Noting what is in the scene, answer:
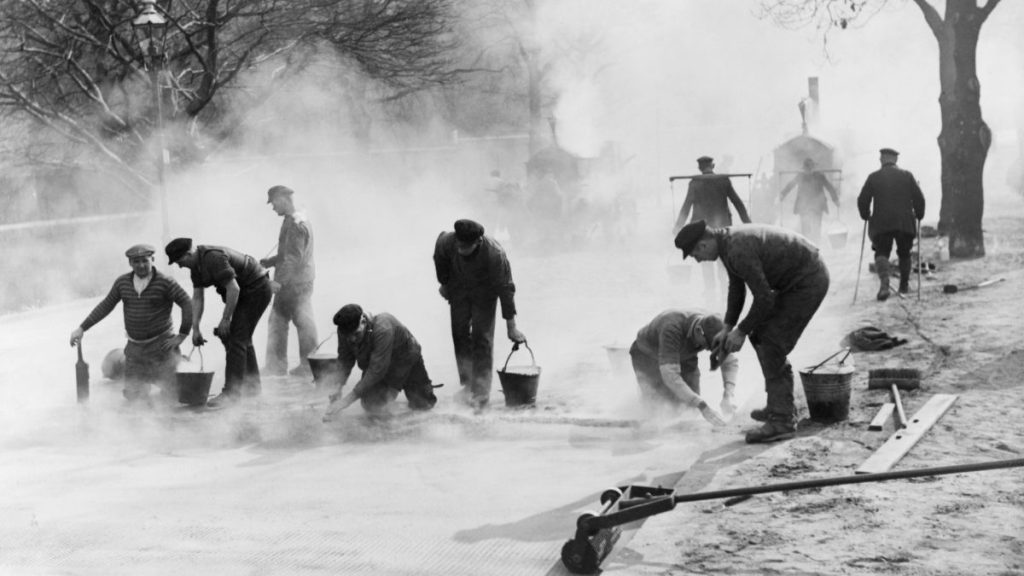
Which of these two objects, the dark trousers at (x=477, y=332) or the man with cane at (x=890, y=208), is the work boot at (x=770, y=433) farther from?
the man with cane at (x=890, y=208)

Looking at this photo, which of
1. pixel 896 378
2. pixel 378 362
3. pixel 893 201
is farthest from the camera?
pixel 893 201

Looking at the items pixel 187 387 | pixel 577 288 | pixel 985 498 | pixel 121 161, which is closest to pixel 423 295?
pixel 577 288

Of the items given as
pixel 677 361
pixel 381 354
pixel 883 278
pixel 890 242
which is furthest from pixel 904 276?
pixel 381 354

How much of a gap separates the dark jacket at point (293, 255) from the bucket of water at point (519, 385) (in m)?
2.61

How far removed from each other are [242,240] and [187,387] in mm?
13229

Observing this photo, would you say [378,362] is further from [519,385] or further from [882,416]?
[882,416]

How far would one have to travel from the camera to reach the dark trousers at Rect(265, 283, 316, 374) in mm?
10477

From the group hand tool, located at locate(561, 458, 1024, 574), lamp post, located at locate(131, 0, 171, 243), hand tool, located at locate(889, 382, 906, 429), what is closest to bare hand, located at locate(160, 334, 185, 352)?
hand tool, located at locate(561, 458, 1024, 574)

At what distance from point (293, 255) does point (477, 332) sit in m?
2.20

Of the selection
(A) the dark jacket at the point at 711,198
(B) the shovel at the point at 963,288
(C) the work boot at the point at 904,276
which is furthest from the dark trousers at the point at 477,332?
(B) the shovel at the point at 963,288

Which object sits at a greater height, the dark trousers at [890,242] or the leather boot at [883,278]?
the dark trousers at [890,242]

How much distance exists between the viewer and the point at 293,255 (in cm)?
1041

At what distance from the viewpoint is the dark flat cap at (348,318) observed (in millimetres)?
7980

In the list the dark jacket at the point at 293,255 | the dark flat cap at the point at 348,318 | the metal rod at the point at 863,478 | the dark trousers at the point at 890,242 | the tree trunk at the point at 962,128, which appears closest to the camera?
the metal rod at the point at 863,478
